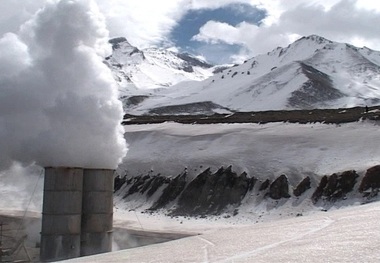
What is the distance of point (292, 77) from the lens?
540 feet

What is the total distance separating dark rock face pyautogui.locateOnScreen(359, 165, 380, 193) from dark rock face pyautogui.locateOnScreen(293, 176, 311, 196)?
3498 millimetres

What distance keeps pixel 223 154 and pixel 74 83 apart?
18601mm

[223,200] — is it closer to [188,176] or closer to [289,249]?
[188,176]

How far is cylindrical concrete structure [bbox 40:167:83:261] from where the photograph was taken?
19359mm

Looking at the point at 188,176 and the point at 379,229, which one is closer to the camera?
the point at 379,229

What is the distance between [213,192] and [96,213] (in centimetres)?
1420

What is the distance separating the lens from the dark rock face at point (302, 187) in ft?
102

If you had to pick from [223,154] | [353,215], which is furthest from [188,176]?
[353,215]

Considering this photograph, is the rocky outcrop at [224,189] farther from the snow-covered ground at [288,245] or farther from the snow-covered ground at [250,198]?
the snow-covered ground at [288,245]

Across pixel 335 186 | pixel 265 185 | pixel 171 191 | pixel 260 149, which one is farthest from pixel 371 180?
pixel 171 191

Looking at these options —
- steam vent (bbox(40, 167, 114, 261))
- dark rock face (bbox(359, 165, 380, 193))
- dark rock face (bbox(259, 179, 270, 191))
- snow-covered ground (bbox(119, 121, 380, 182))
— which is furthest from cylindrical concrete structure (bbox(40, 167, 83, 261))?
dark rock face (bbox(359, 165, 380, 193))

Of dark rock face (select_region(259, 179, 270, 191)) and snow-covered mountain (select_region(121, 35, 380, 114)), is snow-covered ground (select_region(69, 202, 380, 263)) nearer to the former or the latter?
dark rock face (select_region(259, 179, 270, 191))

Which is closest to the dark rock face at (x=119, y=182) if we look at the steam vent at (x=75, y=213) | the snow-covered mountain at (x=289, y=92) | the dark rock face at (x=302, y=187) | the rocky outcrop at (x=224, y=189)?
the rocky outcrop at (x=224, y=189)

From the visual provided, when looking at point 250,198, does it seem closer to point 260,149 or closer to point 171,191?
point 171,191
